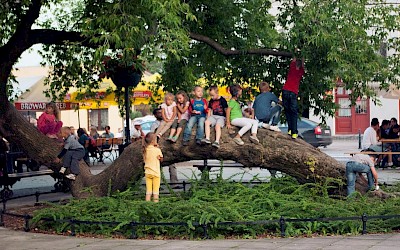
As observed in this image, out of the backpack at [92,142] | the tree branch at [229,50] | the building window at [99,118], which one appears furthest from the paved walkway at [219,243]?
the building window at [99,118]

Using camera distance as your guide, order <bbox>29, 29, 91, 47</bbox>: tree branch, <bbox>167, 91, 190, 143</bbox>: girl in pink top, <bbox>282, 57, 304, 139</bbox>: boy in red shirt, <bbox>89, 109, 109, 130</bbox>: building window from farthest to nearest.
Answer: <bbox>89, 109, 109, 130</bbox>: building window → <bbox>29, 29, 91, 47</bbox>: tree branch → <bbox>282, 57, 304, 139</bbox>: boy in red shirt → <bbox>167, 91, 190, 143</bbox>: girl in pink top

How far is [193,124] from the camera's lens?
15750 mm

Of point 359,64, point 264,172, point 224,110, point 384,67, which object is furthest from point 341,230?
point 264,172

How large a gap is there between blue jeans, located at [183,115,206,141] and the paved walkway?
11.6 ft

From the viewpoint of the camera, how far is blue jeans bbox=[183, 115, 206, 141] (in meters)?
15.5

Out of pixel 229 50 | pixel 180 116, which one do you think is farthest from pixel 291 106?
pixel 229 50

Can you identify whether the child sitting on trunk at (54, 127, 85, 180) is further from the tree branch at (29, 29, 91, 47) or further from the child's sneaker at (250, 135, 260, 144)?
the child's sneaker at (250, 135, 260, 144)

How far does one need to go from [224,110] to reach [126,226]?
11.8 feet

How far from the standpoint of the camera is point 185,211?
1321cm

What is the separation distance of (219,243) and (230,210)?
4.37ft

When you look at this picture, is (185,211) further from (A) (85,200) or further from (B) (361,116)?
(B) (361,116)

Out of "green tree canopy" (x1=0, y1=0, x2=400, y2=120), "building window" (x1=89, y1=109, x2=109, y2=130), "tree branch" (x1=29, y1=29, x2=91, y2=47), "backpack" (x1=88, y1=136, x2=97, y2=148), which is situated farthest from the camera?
"building window" (x1=89, y1=109, x2=109, y2=130)

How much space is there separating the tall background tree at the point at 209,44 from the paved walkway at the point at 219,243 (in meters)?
3.20

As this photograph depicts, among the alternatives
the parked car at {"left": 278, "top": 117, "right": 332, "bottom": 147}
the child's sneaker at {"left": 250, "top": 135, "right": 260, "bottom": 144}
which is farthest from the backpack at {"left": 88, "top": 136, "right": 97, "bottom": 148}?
the child's sneaker at {"left": 250, "top": 135, "right": 260, "bottom": 144}
